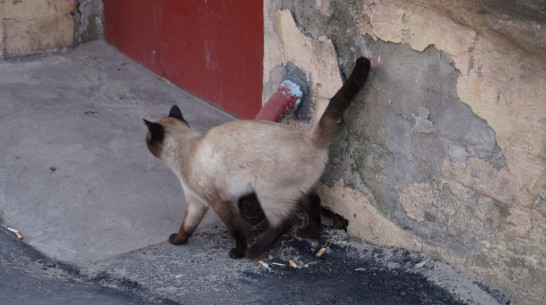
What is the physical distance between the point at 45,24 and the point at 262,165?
3.98 m

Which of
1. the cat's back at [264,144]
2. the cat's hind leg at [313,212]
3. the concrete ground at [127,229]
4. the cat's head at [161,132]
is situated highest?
the cat's back at [264,144]

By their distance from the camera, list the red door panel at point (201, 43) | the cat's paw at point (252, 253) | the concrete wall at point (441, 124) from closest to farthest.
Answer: the concrete wall at point (441, 124) → the cat's paw at point (252, 253) → the red door panel at point (201, 43)

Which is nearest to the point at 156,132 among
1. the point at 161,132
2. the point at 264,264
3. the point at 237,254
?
the point at 161,132

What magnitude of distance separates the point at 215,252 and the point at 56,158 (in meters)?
1.71

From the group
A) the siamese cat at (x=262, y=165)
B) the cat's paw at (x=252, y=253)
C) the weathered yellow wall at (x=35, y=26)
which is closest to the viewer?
the siamese cat at (x=262, y=165)

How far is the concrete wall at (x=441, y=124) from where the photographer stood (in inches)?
126

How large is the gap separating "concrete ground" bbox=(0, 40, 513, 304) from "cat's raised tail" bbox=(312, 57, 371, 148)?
670mm

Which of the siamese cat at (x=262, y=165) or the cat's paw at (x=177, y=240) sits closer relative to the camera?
the siamese cat at (x=262, y=165)

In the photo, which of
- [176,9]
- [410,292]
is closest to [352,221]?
[410,292]

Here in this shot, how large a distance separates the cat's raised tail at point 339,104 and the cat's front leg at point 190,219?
0.86 metres

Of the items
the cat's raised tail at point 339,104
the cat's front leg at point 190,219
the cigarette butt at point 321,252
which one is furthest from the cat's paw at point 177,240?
the cat's raised tail at point 339,104

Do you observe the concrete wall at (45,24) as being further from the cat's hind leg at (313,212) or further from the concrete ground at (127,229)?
the cat's hind leg at (313,212)

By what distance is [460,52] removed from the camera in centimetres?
337

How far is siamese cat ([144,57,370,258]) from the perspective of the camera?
12.9 feet
